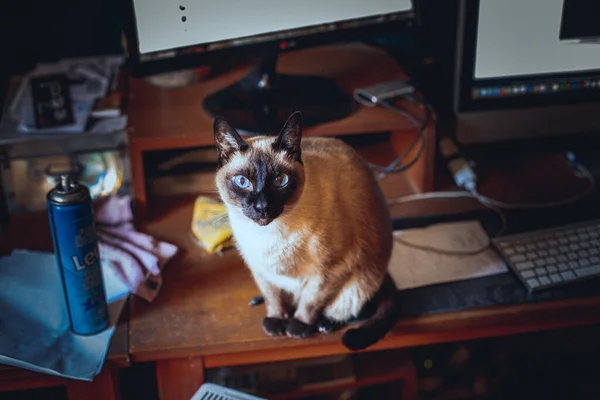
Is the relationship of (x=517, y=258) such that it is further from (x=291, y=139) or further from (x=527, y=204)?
(x=291, y=139)

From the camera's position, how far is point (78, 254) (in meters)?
1.15

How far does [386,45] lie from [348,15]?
366 mm

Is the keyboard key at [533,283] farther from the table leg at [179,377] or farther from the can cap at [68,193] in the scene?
the can cap at [68,193]

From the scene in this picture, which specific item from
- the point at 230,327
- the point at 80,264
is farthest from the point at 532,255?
the point at 80,264

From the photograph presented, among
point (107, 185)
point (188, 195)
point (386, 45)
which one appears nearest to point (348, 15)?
point (386, 45)

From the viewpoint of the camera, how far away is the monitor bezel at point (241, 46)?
53.9 inches

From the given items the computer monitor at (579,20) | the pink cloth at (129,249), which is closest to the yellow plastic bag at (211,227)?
the pink cloth at (129,249)

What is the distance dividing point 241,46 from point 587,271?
773 mm

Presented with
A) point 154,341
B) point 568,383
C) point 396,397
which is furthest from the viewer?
point 568,383

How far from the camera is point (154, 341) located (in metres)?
1.19

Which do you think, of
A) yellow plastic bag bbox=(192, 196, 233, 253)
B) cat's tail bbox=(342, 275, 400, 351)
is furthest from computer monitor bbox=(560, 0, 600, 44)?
yellow plastic bag bbox=(192, 196, 233, 253)

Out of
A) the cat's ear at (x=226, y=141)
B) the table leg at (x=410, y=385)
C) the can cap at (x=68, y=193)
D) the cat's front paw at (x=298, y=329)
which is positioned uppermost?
the cat's ear at (x=226, y=141)

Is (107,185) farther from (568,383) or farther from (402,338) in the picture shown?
(568,383)

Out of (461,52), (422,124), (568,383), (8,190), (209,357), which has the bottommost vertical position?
(568,383)
